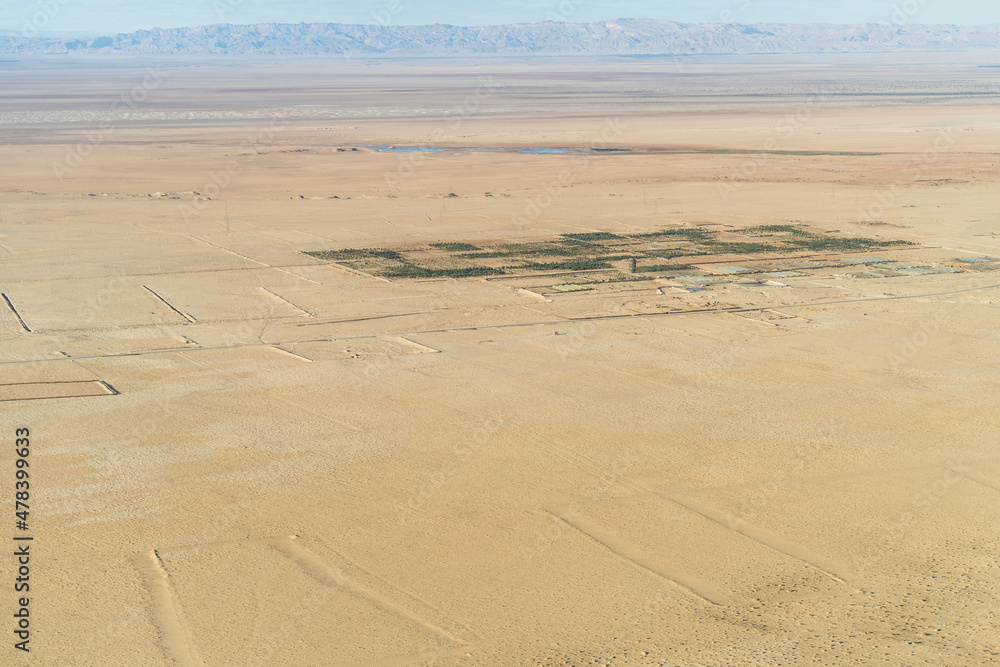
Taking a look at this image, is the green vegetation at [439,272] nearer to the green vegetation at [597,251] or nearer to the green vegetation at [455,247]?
the green vegetation at [597,251]

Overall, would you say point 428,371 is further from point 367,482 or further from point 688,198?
point 688,198

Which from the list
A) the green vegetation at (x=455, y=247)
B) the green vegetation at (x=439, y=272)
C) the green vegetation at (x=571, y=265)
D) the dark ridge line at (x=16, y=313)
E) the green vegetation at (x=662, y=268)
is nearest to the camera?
the dark ridge line at (x=16, y=313)

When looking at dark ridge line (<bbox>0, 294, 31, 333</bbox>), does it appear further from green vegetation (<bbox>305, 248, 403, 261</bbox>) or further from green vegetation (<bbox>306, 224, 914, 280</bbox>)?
green vegetation (<bbox>306, 224, 914, 280</bbox>)

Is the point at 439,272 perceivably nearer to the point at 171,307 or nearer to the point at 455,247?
the point at 455,247

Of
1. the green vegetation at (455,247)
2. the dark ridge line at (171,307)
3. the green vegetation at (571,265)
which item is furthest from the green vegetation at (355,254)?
the dark ridge line at (171,307)

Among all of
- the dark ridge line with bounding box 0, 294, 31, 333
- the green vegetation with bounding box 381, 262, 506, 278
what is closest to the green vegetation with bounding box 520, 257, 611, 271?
the green vegetation with bounding box 381, 262, 506, 278

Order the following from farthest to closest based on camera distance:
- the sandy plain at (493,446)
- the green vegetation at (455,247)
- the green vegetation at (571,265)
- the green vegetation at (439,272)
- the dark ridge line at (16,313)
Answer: the green vegetation at (455,247), the green vegetation at (571,265), the green vegetation at (439,272), the dark ridge line at (16,313), the sandy plain at (493,446)
